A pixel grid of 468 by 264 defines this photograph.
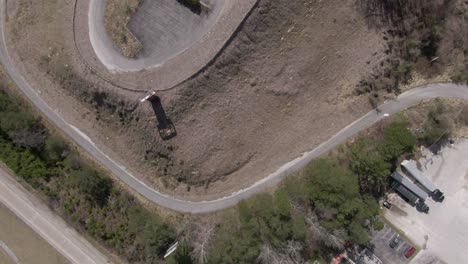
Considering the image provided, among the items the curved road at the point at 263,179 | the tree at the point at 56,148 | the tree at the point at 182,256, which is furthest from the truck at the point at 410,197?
the tree at the point at 56,148

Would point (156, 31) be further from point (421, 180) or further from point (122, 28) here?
point (421, 180)

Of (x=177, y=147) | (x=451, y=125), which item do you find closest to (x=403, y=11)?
(x=451, y=125)

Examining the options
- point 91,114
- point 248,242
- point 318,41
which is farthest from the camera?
point 91,114

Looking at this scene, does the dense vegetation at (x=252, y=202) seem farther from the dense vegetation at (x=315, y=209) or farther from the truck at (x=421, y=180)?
the truck at (x=421, y=180)

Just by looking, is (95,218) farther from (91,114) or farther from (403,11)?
(403,11)

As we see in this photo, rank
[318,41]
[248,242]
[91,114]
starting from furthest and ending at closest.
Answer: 1. [91,114]
2. [318,41]
3. [248,242]

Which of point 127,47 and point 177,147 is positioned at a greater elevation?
point 127,47

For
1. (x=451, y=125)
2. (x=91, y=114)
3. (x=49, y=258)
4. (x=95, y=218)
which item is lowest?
(x=49, y=258)
